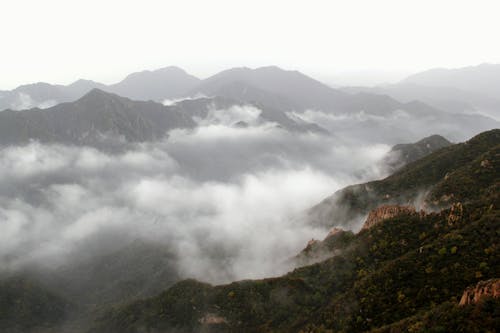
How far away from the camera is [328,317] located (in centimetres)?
8306

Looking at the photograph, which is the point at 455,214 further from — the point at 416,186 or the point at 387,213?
the point at 416,186

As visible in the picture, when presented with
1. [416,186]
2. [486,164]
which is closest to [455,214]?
[486,164]

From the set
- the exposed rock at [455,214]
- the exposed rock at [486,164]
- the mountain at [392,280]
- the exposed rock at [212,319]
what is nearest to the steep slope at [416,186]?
the mountain at [392,280]

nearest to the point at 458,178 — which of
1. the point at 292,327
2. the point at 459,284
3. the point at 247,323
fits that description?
the point at 459,284

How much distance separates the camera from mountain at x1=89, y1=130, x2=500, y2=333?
63.4m

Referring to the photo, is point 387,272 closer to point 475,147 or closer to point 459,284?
point 459,284

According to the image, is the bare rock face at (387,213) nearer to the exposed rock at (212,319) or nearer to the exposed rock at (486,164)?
the exposed rock at (486,164)

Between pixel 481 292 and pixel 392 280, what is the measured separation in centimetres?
2473

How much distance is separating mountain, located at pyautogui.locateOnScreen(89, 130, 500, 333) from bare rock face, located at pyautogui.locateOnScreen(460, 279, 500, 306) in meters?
0.51

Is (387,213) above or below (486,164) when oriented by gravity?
below

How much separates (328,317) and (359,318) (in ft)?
43.7

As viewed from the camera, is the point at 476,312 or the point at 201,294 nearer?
the point at 476,312

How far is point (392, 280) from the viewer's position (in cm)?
7456

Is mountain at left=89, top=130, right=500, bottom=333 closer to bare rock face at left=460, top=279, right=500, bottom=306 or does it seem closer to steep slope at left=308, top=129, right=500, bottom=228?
bare rock face at left=460, top=279, right=500, bottom=306
